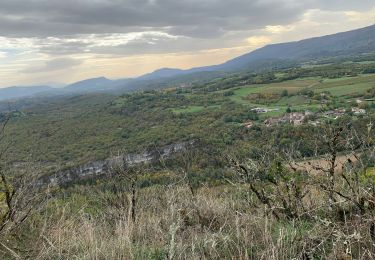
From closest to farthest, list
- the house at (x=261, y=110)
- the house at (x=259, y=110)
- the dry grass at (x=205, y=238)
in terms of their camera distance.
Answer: the dry grass at (x=205, y=238)
the house at (x=261, y=110)
the house at (x=259, y=110)

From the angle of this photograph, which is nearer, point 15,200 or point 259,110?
point 15,200

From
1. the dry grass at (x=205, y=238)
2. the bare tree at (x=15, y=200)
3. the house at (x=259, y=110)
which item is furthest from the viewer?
the house at (x=259, y=110)

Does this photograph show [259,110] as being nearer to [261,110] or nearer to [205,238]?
[261,110]

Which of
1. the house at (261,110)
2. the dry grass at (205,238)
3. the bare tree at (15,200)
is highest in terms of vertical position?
the bare tree at (15,200)

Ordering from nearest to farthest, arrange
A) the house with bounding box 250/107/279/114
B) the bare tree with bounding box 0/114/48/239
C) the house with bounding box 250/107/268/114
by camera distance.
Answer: the bare tree with bounding box 0/114/48/239 → the house with bounding box 250/107/279/114 → the house with bounding box 250/107/268/114

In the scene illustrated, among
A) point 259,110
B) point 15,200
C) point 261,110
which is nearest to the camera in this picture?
point 15,200

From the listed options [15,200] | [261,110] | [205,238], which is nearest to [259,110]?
[261,110]

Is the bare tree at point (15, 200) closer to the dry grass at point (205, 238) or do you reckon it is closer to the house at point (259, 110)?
the dry grass at point (205, 238)

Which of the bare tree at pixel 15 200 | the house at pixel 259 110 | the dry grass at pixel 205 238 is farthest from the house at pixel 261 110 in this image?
the bare tree at pixel 15 200

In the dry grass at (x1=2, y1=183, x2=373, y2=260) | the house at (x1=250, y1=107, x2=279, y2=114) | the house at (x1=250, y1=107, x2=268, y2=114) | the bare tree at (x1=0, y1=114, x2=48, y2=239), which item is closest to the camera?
the dry grass at (x1=2, y1=183, x2=373, y2=260)

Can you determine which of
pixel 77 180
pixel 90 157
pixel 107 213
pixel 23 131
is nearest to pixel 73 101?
pixel 23 131

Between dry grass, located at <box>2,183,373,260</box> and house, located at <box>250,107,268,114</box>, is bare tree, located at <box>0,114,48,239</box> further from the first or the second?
house, located at <box>250,107,268,114</box>

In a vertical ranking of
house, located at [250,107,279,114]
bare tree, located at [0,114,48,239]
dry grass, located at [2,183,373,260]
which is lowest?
house, located at [250,107,279,114]

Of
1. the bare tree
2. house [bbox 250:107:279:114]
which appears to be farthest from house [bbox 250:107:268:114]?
the bare tree
